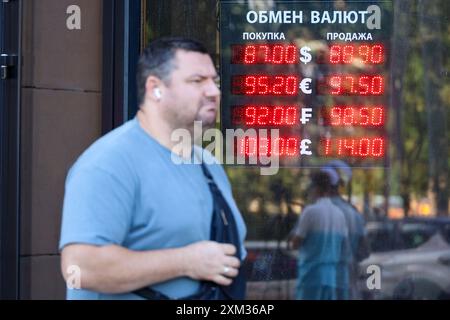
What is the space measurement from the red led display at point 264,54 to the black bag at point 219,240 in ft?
8.41

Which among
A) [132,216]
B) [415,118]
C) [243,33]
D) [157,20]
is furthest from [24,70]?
[132,216]

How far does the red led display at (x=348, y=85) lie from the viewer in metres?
6.15

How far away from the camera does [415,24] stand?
6.36m

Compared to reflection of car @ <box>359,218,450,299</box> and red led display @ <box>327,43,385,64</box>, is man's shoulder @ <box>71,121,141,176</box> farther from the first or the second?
reflection of car @ <box>359,218,450,299</box>

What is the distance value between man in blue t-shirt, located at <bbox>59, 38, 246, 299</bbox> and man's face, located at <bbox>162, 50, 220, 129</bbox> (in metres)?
0.07

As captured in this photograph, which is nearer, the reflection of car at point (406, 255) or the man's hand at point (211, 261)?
the man's hand at point (211, 261)

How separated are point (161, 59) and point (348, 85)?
259cm

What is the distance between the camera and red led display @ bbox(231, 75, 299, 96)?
242 inches

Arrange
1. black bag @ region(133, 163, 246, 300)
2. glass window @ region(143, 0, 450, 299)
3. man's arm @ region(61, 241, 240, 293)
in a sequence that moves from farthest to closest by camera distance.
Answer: glass window @ region(143, 0, 450, 299), black bag @ region(133, 163, 246, 300), man's arm @ region(61, 241, 240, 293)

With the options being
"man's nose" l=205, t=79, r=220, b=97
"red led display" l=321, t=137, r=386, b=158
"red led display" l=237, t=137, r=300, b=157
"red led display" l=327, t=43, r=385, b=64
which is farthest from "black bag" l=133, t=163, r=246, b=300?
"red led display" l=327, t=43, r=385, b=64

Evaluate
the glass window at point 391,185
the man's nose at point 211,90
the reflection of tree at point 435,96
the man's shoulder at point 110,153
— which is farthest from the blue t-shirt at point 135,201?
the reflection of tree at point 435,96

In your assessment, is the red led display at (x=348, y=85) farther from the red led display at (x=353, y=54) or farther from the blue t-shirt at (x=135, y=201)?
the blue t-shirt at (x=135, y=201)

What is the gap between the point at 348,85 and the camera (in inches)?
242

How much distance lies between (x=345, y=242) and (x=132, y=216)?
2950mm
